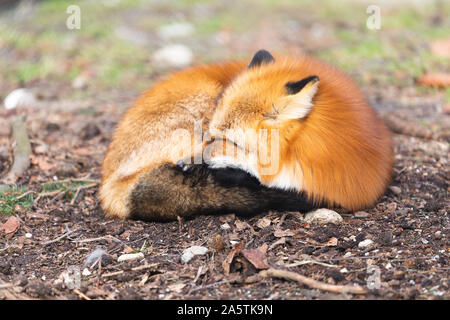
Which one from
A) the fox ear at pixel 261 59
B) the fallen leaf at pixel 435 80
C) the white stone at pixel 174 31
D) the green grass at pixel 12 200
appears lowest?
the green grass at pixel 12 200

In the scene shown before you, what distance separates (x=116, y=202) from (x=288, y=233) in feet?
4.54

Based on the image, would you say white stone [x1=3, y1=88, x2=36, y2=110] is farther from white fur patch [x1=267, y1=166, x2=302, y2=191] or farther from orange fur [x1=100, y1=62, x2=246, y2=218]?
white fur patch [x1=267, y1=166, x2=302, y2=191]

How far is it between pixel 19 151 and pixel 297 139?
278cm

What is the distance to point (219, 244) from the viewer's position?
3092mm

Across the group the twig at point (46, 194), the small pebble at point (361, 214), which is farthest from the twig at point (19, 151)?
the small pebble at point (361, 214)

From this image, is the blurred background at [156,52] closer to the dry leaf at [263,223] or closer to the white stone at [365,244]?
the dry leaf at [263,223]

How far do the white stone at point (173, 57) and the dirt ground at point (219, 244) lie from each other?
333 centimetres

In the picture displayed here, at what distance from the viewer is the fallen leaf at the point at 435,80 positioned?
618cm

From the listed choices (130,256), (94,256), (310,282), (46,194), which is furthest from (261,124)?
(46,194)

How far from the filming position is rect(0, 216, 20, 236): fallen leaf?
3.46m

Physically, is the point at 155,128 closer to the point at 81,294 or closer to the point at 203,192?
the point at 203,192

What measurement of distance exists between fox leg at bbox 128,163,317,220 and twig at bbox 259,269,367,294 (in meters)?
0.80

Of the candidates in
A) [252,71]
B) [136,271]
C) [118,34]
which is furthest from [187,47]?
[136,271]

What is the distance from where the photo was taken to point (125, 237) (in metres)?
3.44
